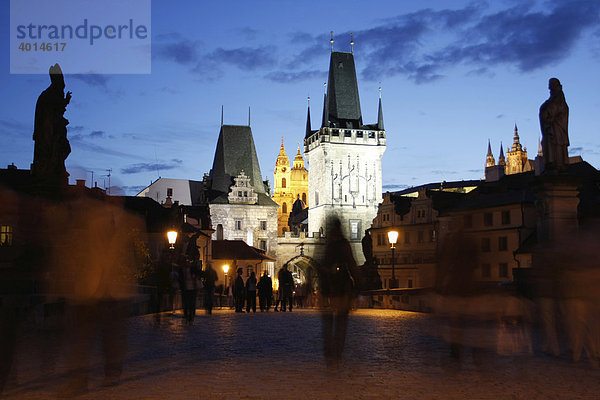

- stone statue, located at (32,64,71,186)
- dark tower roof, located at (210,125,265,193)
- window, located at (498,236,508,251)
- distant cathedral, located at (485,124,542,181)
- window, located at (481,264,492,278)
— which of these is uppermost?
distant cathedral, located at (485,124,542,181)

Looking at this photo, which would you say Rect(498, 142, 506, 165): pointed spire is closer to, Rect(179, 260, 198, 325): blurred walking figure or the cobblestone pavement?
Rect(179, 260, 198, 325): blurred walking figure

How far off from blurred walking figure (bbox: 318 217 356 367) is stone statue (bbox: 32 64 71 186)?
6323mm

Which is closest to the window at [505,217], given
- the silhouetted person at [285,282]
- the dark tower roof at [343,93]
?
the silhouetted person at [285,282]

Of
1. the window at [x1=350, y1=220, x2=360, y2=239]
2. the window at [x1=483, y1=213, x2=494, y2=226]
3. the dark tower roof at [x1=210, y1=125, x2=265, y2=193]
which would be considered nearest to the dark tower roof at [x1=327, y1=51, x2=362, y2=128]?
the dark tower roof at [x1=210, y1=125, x2=265, y2=193]

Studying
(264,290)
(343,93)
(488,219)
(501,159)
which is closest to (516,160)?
(501,159)

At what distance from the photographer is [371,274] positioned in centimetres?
4316

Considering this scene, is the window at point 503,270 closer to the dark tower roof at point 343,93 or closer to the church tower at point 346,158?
the church tower at point 346,158

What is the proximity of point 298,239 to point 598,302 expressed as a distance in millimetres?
83065

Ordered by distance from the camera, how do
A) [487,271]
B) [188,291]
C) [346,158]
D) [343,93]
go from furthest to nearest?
[343,93], [346,158], [487,271], [188,291]

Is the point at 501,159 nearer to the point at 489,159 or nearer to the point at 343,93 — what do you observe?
the point at 489,159

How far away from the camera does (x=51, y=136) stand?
14055 mm

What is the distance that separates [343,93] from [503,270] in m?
50.7

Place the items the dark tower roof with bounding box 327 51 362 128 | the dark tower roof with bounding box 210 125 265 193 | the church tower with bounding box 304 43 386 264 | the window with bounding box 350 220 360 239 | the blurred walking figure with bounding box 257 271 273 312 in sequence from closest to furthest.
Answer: the blurred walking figure with bounding box 257 271 273 312
the dark tower roof with bounding box 210 125 265 193
the window with bounding box 350 220 360 239
the church tower with bounding box 304 43 386 264
the dark tower roof with bounding box 327 51 362 128

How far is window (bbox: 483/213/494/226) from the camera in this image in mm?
56312
